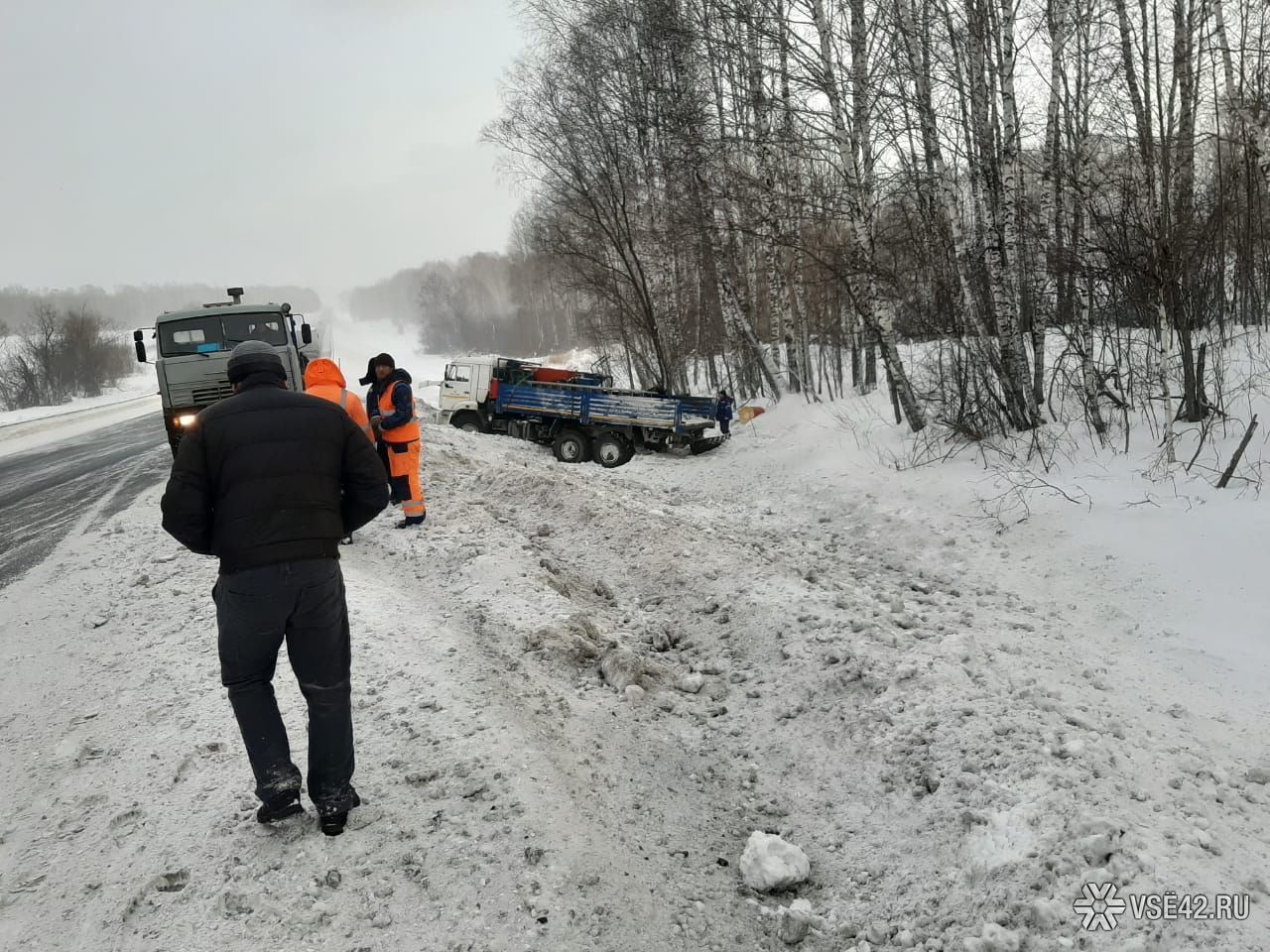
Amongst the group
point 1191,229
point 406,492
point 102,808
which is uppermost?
point 1191,229

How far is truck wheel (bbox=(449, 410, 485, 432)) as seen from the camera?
1733 centimetres

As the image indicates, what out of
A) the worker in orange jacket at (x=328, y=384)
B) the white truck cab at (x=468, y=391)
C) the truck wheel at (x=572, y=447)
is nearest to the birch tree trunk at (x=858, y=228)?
the truck wheel at (x=572, y=447)

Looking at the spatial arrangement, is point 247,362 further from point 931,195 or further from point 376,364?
point 931,195

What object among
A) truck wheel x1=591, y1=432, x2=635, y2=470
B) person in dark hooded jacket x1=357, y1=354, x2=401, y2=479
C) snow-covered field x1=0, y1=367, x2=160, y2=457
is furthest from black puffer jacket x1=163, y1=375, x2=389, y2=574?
snow-covered field x1=0, y1=367, x2=160, y2=457

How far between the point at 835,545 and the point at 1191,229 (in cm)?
444

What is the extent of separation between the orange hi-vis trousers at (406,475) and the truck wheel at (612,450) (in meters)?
6.69

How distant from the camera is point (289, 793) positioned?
2.92 meters

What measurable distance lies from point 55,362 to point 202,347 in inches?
1565

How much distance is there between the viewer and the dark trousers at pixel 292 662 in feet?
8.93

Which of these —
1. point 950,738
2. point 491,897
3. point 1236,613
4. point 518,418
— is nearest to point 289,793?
point 491,897

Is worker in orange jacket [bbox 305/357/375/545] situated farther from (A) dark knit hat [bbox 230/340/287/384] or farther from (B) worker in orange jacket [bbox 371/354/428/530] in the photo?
(A) dark knit hat [bbox 230/340/287/384]

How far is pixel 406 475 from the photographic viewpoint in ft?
24.6

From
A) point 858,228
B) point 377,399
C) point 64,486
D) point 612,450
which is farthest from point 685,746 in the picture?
point 64,486

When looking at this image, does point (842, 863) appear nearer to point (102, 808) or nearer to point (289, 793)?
point (289, 793)
